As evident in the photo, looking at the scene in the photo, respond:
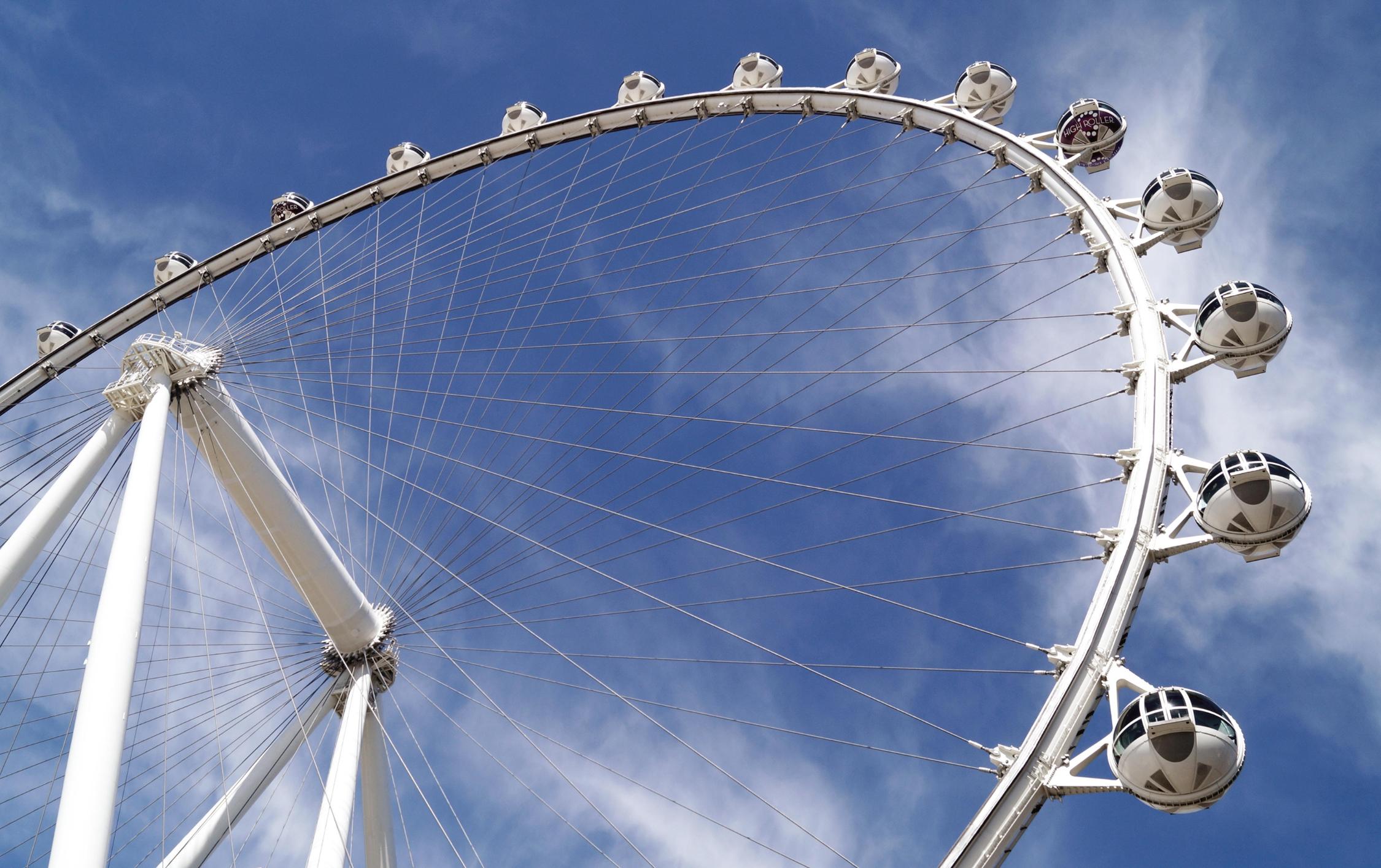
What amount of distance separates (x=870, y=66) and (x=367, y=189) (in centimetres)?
873

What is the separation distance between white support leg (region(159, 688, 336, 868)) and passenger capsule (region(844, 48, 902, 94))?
12.2 meters

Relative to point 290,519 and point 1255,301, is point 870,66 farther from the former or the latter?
point 290,519

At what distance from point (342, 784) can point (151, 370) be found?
5953 mm

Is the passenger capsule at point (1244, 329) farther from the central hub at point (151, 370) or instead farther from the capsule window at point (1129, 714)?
the central hub at point (151, 370)

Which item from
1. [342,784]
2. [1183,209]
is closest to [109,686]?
[342,784]

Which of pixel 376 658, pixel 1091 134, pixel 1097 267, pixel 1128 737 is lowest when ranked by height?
pixel 1128 737

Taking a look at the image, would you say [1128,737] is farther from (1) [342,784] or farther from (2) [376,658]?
(2) [376,658]

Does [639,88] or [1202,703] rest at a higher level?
[639,88]

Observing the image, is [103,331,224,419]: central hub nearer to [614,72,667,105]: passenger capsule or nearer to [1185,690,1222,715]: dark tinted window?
[614,72,667,105]: passenger capsule

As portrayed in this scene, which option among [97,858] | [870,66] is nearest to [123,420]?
[97,858]

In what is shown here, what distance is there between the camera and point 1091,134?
16.5 metres

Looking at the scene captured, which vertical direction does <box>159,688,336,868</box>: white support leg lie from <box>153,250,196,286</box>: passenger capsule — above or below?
below

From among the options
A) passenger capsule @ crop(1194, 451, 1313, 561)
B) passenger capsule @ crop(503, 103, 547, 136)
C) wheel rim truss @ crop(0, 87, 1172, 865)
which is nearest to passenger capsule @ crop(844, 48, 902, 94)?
wheel rim truss @ crop(0, 87, 1172, 865)

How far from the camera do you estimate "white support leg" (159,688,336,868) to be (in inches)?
554
